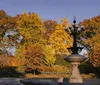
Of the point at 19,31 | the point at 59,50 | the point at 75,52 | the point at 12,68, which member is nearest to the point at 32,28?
the point at 19,31

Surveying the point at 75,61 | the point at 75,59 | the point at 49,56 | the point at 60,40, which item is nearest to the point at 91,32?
the point at 60,40

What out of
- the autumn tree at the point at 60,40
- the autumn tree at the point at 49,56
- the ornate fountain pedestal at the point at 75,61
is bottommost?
the ornate fountain pedestal at the point at 75,61

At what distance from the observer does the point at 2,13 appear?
62.4 metres

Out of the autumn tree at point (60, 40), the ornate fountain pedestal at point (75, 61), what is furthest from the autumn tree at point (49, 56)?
the ornate fountain pedestal at point (75, 61)

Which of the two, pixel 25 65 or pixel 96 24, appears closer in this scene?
pixel 25 65

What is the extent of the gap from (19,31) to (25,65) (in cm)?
981

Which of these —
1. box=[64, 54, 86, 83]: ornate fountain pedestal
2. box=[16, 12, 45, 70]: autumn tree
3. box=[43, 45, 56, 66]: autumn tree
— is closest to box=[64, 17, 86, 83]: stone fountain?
box=[64, 54, 86, 83]: ornate fountain pedestal

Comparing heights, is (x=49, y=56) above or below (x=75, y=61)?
above

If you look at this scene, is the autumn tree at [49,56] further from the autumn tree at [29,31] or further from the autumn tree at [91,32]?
the autumn tree at [91,32]

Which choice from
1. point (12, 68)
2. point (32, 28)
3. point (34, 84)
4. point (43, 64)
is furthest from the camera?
point (32, 28)

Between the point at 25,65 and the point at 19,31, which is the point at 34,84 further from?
the point at 19,31

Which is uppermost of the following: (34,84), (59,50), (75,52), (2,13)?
(2,13)

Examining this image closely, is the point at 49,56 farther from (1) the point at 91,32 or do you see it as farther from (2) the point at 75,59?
(2) the point at 75,59

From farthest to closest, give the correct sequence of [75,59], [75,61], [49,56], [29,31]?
[29,31] → [49,56] → [75,61] → [75,59]
